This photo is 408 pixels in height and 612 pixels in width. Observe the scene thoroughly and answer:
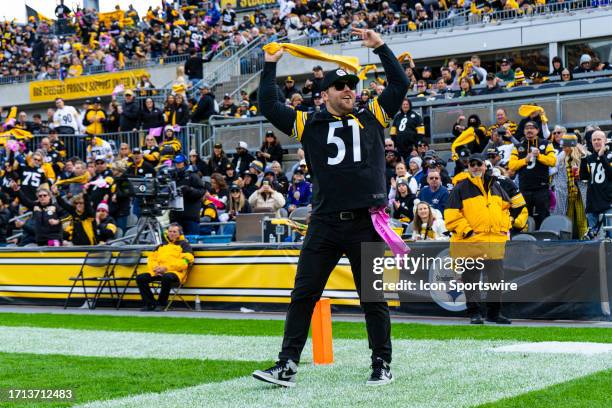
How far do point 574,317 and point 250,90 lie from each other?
790 inches

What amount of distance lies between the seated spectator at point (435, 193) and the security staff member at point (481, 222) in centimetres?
306

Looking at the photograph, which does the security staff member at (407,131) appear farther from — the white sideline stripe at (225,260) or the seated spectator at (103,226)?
the seated spectator at (103,226)

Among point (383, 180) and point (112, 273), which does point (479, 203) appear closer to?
point (383, 180)

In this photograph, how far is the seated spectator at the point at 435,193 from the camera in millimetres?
14914

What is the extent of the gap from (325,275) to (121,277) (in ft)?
32.4

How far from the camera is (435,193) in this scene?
1505cm

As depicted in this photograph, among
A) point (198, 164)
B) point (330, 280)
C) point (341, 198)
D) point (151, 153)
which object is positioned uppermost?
point (151, 153)

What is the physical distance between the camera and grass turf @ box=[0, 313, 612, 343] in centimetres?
1012

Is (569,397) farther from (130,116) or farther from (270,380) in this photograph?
(130,116)

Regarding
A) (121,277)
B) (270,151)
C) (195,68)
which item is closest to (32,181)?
(270,151)

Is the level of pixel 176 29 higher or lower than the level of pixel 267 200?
higher

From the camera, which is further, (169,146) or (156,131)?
(156,131)

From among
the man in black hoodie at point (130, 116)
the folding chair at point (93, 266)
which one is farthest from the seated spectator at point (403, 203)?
the man in black hoodie at point (130, 116)

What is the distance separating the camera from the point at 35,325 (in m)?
13.6
